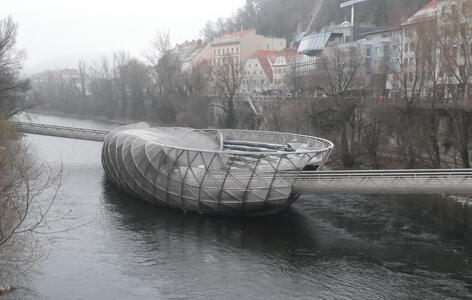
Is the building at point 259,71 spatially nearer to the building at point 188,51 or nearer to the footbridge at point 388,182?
the building at point 188,51

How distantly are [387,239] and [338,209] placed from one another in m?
5.92

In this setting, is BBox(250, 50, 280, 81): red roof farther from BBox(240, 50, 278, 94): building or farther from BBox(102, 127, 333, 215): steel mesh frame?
BBox(102, 127, 333, 215): steel mesh frame

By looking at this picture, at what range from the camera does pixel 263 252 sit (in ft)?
76.7

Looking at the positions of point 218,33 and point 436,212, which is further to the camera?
point 218,33

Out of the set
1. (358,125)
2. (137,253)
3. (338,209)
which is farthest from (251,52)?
(137,253)

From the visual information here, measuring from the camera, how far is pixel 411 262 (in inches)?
858

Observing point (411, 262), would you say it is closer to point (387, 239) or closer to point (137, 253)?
point (387, 239)

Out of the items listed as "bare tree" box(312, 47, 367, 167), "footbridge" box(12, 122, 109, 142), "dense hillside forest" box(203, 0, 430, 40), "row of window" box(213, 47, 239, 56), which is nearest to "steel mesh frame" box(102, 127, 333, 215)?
"bare tree" box(312, 47, 367, 167)

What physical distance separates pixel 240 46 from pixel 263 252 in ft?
259

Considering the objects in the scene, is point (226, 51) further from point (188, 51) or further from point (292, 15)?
point (292, 15)

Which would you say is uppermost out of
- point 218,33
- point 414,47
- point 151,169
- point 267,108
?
point 218,33

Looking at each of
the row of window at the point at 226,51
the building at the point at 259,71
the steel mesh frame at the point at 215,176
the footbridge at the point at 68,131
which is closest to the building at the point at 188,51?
the row of window at the point at 226,51

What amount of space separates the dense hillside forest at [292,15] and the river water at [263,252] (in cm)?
4941

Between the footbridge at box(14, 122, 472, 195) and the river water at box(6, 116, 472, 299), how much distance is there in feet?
6.40
